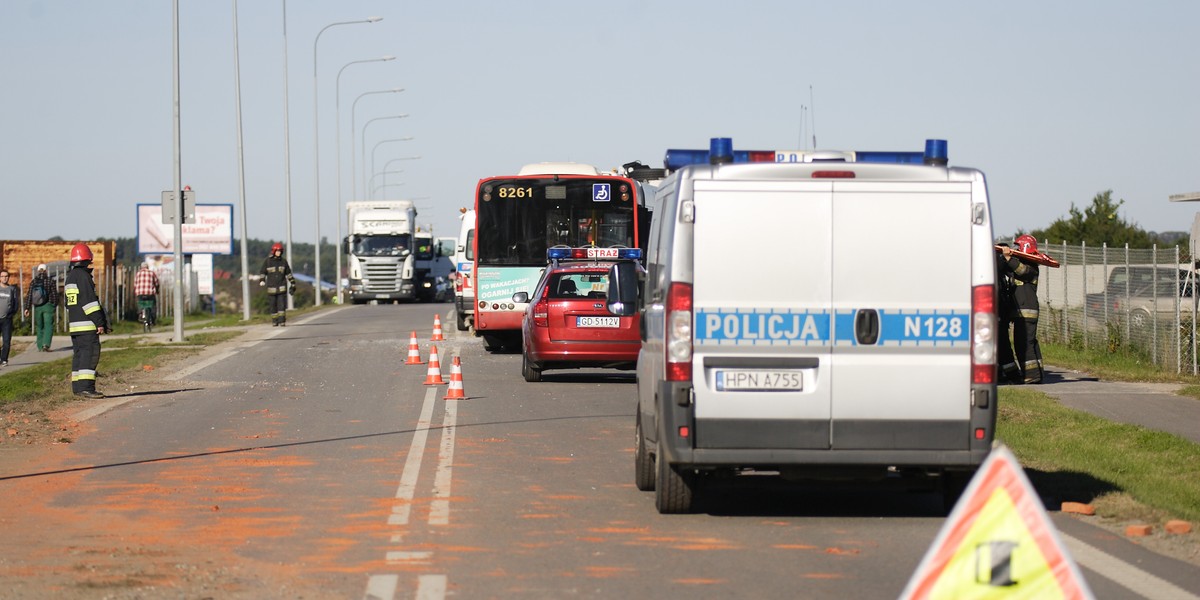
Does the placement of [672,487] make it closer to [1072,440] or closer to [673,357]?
[673,357]

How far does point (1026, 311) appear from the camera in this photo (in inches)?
759

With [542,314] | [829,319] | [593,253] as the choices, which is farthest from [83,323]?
[829,319]

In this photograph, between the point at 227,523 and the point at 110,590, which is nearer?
the point at 110,590

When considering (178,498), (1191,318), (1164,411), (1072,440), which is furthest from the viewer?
(1191,318)

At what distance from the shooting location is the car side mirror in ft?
37.4

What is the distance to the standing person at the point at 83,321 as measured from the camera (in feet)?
61.6

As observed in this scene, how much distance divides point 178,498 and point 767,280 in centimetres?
421

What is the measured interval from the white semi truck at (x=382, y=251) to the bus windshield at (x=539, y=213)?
31798mm

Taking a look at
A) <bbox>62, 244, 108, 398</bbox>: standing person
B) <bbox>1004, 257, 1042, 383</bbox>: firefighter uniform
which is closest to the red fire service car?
<bbox>1004, 257, 1042, 383</bbox>: firefighter uniform

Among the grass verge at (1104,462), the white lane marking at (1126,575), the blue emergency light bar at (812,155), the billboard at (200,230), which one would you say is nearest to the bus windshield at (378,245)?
the billboard at (200,230)

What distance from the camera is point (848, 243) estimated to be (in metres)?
9.25

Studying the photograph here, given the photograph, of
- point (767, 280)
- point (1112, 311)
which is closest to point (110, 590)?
point (767, 280)

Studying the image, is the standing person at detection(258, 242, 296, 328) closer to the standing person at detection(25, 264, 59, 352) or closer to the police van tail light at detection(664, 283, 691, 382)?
the standing person at detection(25, 264, 59, 352)

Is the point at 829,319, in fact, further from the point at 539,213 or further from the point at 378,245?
the point at 378,245
